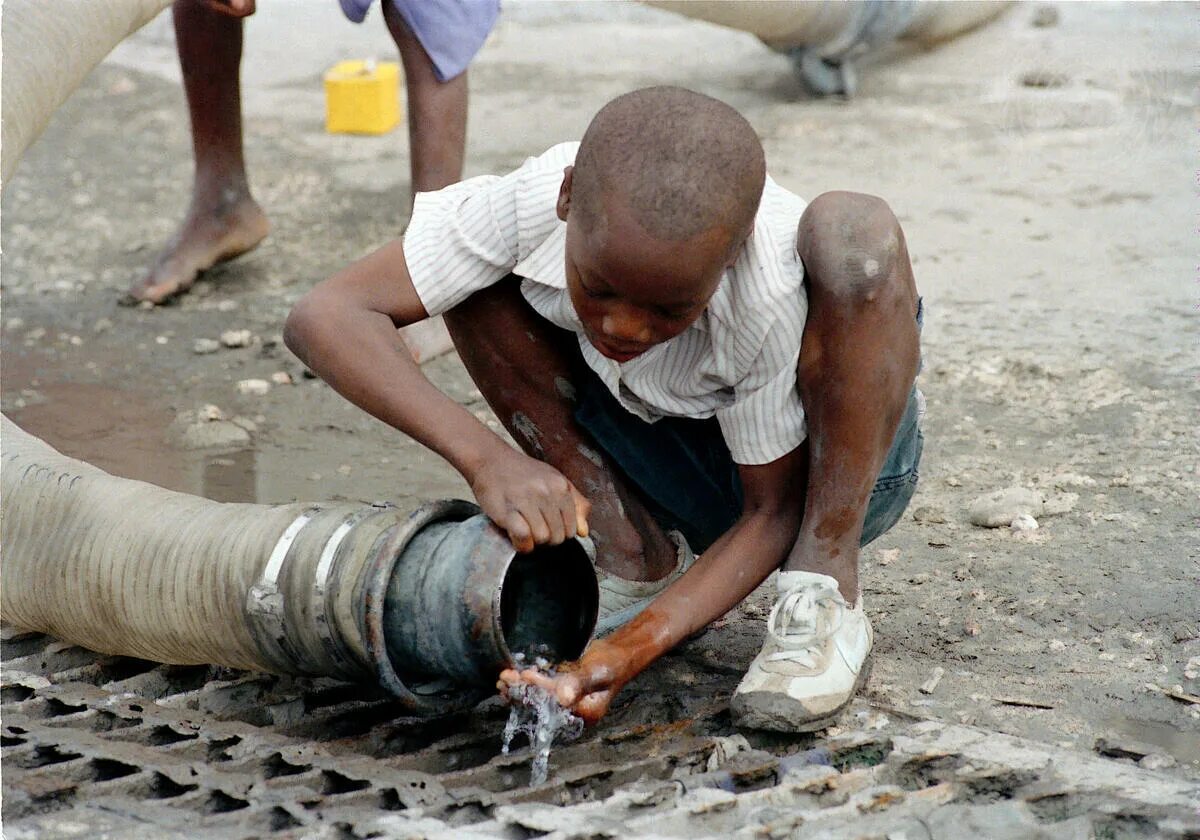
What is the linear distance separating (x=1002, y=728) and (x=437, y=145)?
6.89 ft

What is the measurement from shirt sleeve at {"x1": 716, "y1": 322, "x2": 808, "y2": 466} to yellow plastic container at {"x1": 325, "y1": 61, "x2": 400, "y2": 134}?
3.61 m

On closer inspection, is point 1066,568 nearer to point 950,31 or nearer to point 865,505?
point 865,505

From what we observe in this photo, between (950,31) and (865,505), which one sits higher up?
(950,31)

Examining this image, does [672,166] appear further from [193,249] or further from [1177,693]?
[193,249]

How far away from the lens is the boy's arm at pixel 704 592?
194 cm

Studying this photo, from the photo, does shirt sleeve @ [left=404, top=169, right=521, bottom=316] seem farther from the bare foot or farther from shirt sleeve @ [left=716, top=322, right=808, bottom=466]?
the bare foot

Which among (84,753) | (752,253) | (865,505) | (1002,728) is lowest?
(1002,728)

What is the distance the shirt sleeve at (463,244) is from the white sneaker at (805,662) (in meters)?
0.67

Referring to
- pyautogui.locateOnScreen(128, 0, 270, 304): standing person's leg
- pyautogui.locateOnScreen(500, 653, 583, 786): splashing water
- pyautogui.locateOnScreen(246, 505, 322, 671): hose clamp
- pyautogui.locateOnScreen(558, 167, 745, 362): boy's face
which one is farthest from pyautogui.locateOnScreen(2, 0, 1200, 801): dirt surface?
pyautogui.locateOnScreen(558, 167, 745, 362): boy's face

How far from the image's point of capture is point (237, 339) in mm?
3822

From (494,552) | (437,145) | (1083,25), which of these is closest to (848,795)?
(494,552)

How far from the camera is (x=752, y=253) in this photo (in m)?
2.02

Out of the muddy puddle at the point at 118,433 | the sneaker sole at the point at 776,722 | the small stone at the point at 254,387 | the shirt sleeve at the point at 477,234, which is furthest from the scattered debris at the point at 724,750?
the small stone at the point at 254,387

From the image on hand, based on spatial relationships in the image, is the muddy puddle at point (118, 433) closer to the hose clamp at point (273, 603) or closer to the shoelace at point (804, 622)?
the hose clamp at point (273, 603)
